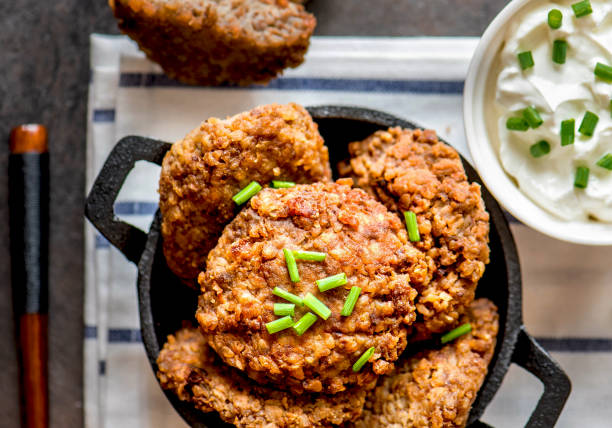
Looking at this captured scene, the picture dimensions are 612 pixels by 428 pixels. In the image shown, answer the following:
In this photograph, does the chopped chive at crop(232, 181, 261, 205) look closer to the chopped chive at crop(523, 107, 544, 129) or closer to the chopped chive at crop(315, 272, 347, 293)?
the chopped chive at crop(315, 272, 347, 293)

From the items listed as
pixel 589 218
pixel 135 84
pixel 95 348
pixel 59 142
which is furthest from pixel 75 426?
pixel 589 218

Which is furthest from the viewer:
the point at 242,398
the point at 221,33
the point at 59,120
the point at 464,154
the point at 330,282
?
the point at 59,120

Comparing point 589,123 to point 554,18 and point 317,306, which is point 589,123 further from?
point 317,306

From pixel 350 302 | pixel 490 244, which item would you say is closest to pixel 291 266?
pixel 350 302

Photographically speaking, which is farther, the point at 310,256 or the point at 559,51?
the point at 559,51

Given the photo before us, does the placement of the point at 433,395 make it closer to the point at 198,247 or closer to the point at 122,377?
the point at 198,247

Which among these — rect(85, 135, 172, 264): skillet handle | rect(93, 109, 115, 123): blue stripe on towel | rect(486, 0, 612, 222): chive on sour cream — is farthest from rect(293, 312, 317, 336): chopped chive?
rect(93, 109, 115, 123): blue stripe on towel
